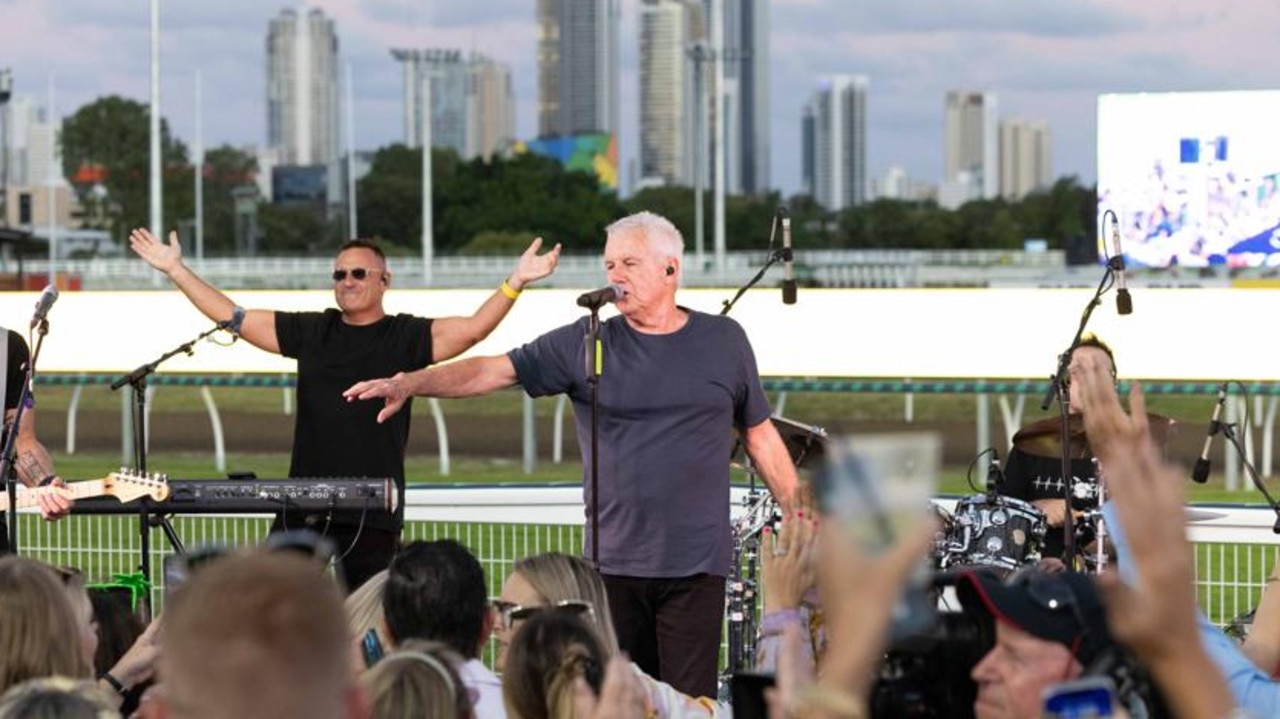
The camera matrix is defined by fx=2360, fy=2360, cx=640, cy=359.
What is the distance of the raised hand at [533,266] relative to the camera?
9287 millimetres

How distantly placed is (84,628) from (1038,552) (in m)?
5.38

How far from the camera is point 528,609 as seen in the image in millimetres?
5586

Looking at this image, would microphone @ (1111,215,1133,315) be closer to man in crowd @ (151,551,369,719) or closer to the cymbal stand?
the cymbal stand

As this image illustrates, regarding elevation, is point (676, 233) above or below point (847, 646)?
above

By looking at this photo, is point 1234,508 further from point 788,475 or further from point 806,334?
point 806,334

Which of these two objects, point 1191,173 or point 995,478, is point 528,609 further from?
point 1191,173

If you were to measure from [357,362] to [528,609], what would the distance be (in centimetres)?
362

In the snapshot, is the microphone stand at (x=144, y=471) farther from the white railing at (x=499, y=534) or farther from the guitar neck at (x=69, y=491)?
the white railing at (x=499, y=534)

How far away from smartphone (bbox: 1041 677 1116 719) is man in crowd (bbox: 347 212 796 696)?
201 inches

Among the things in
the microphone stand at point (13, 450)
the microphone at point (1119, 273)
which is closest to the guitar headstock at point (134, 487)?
the microphone stand at point (13, 450)

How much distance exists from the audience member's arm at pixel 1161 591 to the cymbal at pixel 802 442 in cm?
635

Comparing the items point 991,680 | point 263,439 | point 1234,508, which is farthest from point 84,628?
point 263,439

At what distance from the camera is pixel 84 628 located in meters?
5.31

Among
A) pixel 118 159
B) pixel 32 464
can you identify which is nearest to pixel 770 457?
pixel 32 464
